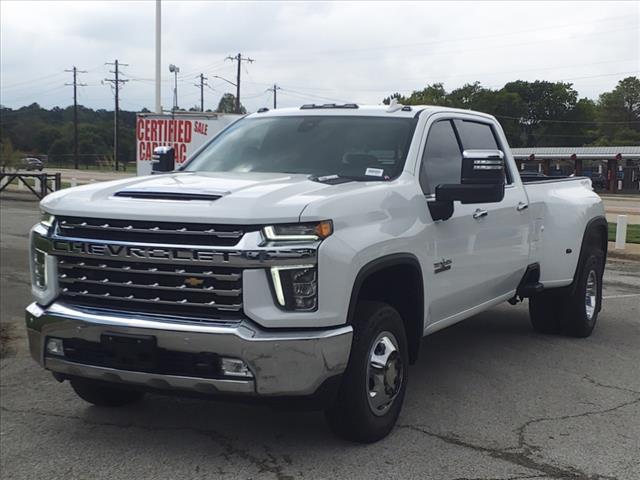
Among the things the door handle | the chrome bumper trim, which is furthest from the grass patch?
the chrome bumper trim

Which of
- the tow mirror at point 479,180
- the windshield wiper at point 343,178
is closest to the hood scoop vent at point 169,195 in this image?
the windshield wiper at point 343,178

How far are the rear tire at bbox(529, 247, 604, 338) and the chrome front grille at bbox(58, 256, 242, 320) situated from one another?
4347mm

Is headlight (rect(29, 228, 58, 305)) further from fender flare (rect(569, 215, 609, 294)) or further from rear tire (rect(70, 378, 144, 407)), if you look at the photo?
fender flare (rect(569, 215, 609, 294))

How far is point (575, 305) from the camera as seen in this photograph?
7105 mm

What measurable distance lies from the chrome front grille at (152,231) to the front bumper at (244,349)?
0.40m

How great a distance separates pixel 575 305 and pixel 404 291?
3072 millimetres

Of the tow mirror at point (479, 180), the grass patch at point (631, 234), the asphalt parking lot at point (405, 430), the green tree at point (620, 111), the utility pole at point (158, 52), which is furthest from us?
the green tree at point (620, 111)

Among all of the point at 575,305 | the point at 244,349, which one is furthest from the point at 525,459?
the point at 575,305

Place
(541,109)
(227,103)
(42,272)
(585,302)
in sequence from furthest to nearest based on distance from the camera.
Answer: (541,109), (227,103), (585,302), (42,272)

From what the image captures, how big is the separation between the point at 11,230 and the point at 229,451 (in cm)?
1459

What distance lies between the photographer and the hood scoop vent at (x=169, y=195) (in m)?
3.93

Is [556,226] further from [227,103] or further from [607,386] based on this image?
[227,103]

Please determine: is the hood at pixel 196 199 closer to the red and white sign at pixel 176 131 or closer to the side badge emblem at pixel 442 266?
the side badge emblem at pixel 442 266

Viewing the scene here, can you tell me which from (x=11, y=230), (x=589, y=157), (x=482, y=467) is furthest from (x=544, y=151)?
(x=482, y=467)
